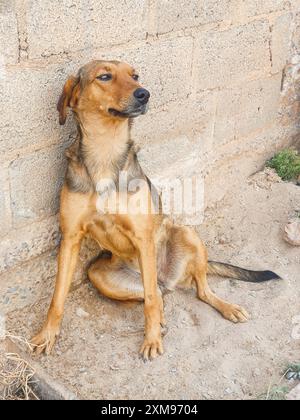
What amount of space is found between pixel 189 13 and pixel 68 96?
57.0 inches

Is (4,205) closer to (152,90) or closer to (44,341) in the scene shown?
(44,341)

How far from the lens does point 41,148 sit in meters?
4.20

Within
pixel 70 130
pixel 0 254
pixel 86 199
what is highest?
pixel 70 130

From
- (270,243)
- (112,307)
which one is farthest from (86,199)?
(270,243)

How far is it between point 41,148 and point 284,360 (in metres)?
2.12

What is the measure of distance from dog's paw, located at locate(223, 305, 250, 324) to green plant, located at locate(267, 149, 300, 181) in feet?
6.60

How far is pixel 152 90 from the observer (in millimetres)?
4805

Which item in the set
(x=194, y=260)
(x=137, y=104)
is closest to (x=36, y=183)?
(x=137, y=104)

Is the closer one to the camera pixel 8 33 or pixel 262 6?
pixel 8 33

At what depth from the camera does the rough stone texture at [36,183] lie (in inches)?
163

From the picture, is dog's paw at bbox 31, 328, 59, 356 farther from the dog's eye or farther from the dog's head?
the dog's eye

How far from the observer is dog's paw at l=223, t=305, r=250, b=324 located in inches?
179

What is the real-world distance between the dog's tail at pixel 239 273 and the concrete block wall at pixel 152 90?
916 millimetres

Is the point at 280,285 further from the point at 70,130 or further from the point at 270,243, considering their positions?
the point at 70,130
